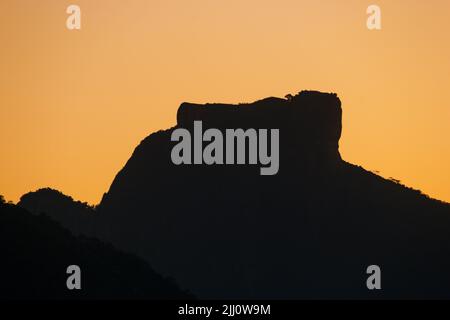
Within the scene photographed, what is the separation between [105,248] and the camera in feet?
527

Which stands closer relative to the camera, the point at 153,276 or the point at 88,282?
the point at 88,282

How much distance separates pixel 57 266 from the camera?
456 ft

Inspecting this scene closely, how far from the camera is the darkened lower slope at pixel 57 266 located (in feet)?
433

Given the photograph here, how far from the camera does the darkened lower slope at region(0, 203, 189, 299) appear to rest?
132125mm
